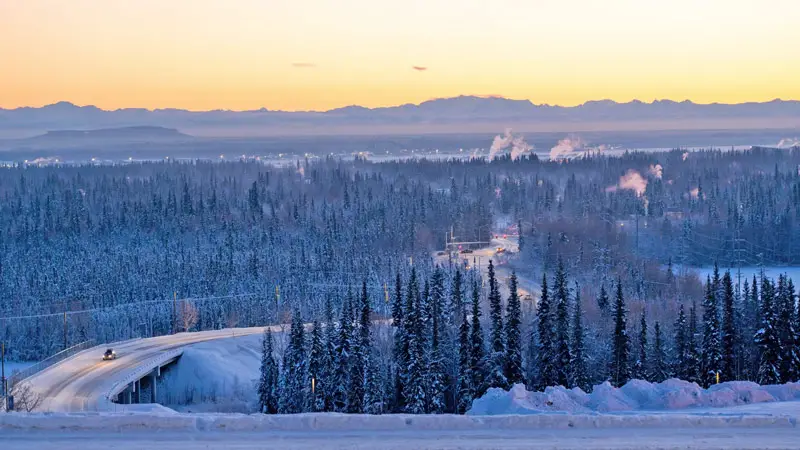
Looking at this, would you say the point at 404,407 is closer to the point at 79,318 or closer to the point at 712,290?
the point at 712,290

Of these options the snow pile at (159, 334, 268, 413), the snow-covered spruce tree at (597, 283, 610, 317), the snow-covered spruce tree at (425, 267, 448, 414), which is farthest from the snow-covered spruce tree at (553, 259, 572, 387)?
the snow pile at (159, 334, 268, 413)

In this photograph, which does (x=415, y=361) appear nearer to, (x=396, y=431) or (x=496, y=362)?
(x=496, y=362)

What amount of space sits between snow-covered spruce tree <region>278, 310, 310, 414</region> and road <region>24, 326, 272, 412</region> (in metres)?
8.48

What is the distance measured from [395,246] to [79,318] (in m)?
45.0

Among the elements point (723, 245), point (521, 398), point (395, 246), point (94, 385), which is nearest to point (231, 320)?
point (94, 385)

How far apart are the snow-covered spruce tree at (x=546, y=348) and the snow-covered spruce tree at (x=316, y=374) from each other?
11.0 metres

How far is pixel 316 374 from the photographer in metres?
41.7

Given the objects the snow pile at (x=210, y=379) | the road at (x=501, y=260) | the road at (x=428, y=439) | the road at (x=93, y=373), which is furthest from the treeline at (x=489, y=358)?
the road at (x=501, y=260)

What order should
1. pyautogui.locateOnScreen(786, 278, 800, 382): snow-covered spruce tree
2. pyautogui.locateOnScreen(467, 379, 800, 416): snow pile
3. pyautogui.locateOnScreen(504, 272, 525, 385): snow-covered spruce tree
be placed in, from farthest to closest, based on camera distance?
1. pyautogui.locateOnScreen(504, 272, 525, 385): snow-covered spruce tree
2. pyautogui.locateOnScreen(786, 278, 800, 382): snow-covered spruce tree
3. pyautogui.locateOnScreen(467, 379, 800, 416): snow pile

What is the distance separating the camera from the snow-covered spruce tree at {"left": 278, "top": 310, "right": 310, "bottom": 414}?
42.8m

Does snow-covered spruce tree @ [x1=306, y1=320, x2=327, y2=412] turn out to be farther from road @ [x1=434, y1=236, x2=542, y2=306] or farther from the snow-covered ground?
road @ [x1=434, y1=236, x2=542, y2=306]

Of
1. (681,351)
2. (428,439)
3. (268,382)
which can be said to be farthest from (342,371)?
(428,439)

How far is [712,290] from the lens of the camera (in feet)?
152

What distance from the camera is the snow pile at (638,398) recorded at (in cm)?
2555
